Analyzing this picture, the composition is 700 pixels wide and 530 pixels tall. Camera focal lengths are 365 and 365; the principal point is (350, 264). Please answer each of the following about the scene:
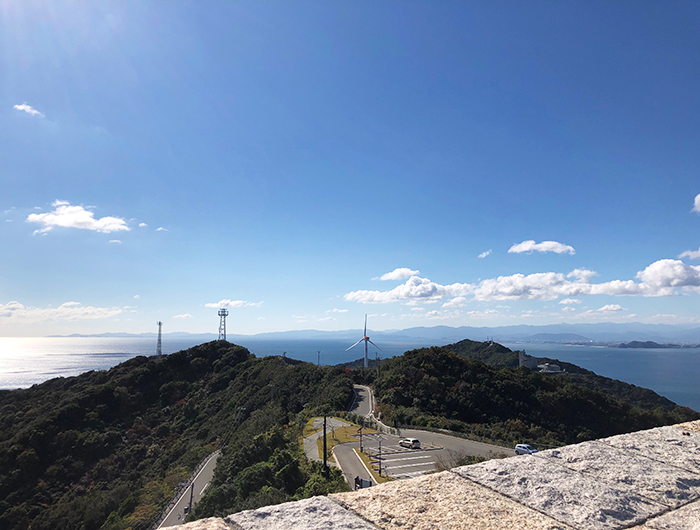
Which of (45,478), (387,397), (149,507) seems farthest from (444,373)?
(45,478)

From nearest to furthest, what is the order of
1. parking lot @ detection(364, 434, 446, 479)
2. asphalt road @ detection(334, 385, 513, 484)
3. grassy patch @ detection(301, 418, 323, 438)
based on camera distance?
parking lot @ detection(364, 434, 446, 479) < asphalt road @ detection(334, 385, 513, 484) < grassy patch @ detection(301, 418, 323, 438)

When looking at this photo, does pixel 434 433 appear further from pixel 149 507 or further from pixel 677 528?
pixel 677 528

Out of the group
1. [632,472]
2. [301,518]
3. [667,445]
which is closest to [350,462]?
[667,445]

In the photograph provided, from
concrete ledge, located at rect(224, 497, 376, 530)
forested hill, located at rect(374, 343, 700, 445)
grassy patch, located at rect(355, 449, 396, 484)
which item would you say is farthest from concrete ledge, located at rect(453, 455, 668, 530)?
forested hill, located at rect(374, 343, 700, 445)

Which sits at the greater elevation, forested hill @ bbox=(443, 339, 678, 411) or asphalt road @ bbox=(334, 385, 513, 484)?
asphalt road @ bbox=(334, 385, 513, 484)

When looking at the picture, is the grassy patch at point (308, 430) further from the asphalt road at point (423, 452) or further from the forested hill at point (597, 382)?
the forested hill at point (597, 382)

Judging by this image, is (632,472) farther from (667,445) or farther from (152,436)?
(152,436)

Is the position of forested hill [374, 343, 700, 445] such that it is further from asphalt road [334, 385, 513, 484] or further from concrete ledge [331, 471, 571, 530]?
concrete ledge [331, 471, 571, 530]
